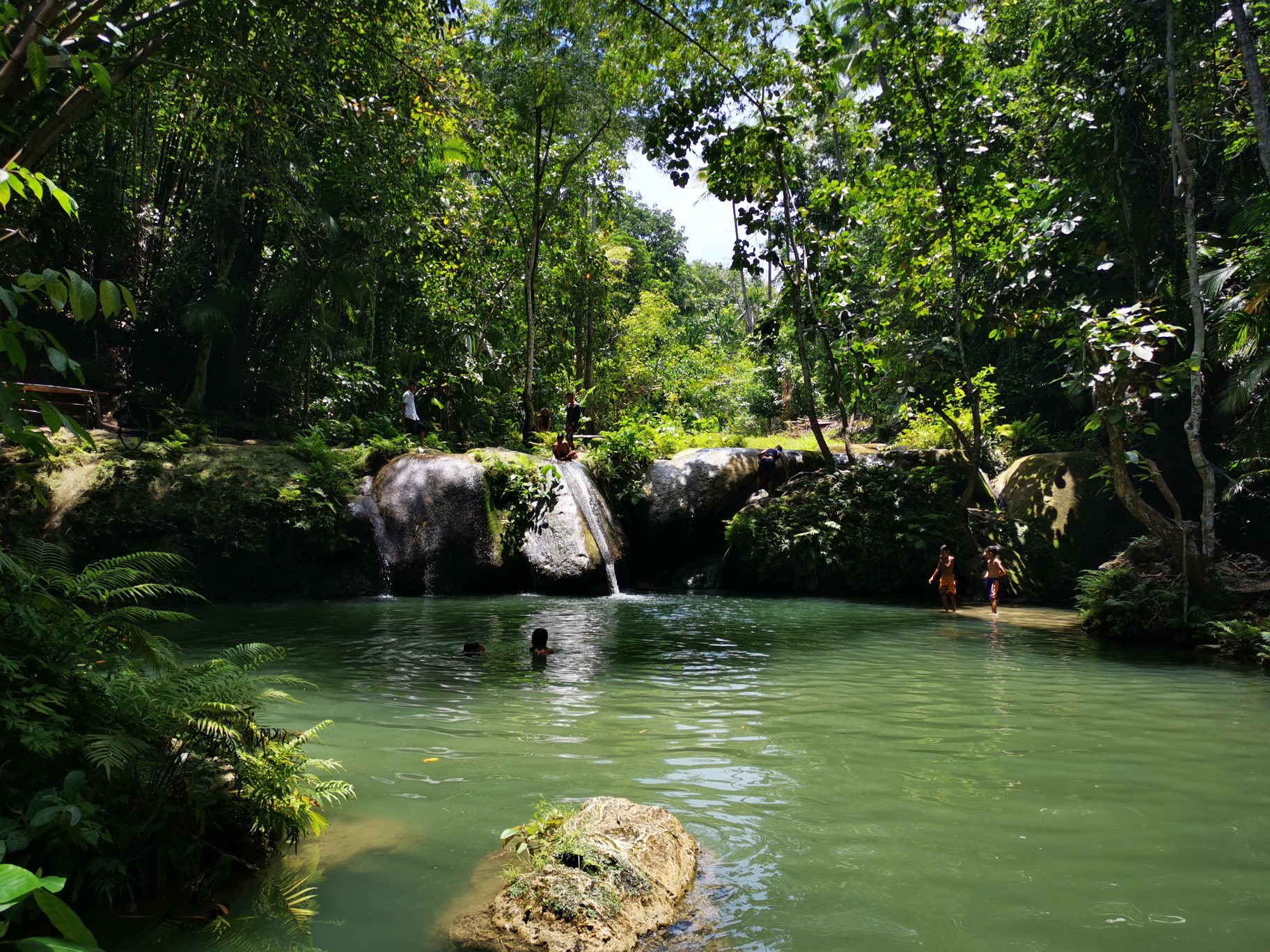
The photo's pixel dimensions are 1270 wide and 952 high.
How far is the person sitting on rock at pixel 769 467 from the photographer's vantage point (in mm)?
19203

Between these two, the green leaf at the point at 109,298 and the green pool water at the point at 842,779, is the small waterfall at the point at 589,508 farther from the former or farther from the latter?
the green leaf at the point at 109,298

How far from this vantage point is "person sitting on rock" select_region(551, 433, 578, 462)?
1853 centimetres

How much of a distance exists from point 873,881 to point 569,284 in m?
23.1

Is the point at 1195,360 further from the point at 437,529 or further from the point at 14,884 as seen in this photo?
the point at 437,529

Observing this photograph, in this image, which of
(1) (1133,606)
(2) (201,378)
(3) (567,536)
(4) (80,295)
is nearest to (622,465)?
(3) (567,536)

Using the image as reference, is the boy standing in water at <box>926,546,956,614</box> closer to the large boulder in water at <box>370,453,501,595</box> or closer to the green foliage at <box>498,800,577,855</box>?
the large boulder in water at <box>370,453,501,595</box>

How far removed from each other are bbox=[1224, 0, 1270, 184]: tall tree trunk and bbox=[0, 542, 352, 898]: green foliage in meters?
14.1

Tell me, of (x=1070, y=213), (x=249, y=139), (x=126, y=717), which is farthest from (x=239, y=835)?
(x=1070, y=213)

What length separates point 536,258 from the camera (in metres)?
20.8

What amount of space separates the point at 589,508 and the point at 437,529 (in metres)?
3.43

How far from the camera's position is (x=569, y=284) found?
986 inches

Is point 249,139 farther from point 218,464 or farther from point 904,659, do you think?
point 904,659

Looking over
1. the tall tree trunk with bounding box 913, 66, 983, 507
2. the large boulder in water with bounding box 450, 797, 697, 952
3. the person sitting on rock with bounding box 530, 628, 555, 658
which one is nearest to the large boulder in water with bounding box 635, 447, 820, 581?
the tall tree trunk with bounding box 913, 66, 983, 507

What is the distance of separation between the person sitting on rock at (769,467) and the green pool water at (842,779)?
9.21 m
